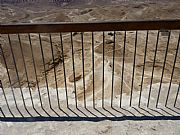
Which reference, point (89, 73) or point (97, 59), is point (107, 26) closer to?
point (89, 73)

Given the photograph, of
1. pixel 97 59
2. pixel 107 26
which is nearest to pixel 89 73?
pixel 97 59

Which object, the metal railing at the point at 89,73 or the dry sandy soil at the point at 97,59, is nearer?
the metal railing at the point at 89,73

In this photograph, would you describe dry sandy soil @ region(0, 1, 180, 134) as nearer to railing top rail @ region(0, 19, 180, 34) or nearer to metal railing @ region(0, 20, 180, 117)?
metal railing @ region(0, 20, 180, 117)

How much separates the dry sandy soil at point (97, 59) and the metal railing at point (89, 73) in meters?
0.02

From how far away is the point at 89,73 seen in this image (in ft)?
17.4

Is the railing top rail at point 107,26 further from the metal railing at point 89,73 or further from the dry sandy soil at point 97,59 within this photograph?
the dry sandy soil at point 97,59

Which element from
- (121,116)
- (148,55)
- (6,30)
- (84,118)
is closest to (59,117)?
(84,118)

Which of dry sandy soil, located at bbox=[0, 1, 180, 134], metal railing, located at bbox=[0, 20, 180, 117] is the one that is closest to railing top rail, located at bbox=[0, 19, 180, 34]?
metal railing, located at bbox=[0, 20, 180, 117]

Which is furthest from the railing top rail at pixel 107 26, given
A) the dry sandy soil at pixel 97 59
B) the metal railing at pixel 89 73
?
the dry sandy soil at pixel 97 59

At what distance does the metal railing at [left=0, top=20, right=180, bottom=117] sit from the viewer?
191cm

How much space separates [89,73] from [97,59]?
755 millimetres

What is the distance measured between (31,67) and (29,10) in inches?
245

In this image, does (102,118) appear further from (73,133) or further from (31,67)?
(31,67)

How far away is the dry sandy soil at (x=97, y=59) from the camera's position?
2.35 meters
